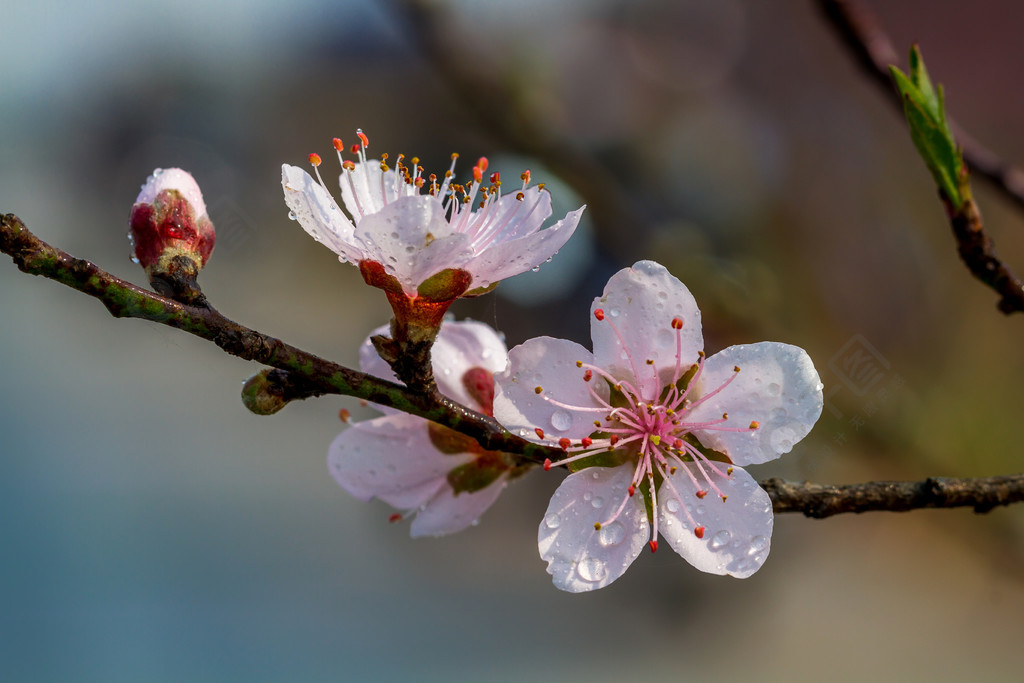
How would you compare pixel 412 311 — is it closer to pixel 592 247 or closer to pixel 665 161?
pixel 592 247

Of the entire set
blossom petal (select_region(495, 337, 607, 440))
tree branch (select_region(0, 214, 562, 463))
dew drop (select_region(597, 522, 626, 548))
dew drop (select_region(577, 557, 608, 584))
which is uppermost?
tree branch (select_region(0, 214, 562, 463))

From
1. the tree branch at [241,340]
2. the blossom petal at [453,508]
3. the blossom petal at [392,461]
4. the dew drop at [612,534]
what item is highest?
the tree branch at [241,340]

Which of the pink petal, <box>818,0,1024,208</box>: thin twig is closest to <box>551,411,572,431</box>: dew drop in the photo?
the pink petal

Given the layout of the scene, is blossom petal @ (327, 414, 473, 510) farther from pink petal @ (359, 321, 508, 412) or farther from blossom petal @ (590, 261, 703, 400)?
blossom petal @ (590, 261, 703, 400)

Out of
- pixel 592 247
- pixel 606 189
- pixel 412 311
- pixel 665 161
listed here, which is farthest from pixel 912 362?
pixel 412 311

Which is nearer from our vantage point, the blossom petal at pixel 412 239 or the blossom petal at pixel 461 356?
the blossom petal at pixel 412 239

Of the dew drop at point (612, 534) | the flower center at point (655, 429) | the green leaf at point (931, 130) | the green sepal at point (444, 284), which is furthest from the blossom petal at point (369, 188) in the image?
the green leaf at point (931, 130)

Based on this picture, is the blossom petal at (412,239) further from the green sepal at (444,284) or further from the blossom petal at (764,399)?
the blossom petal at (764,399)
